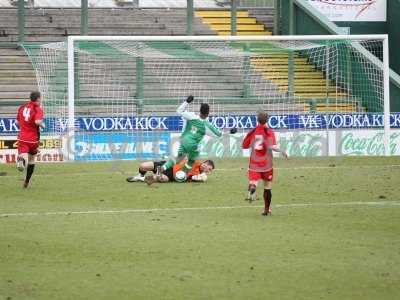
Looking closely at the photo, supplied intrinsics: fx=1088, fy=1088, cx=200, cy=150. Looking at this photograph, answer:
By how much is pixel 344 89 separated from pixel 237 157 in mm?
4770

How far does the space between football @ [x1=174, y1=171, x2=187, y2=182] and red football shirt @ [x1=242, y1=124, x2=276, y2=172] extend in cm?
527

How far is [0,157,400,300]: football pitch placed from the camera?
1112cm

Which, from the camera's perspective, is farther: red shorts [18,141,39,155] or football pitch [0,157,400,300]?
red shorts [18,141,39,155]

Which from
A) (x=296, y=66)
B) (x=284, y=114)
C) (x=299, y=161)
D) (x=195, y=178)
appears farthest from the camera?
(x=296, y=66)

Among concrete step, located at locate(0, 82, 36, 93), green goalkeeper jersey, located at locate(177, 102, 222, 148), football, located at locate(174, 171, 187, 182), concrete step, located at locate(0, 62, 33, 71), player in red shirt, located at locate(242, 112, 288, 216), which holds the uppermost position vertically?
concrete step, located at locate(0, 62, 33, 71)

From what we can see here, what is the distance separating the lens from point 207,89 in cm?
3130

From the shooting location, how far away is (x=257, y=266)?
1224 cm

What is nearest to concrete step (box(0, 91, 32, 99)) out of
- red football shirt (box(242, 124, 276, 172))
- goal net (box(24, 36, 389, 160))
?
goal net (box(24, 36, 389, 160))

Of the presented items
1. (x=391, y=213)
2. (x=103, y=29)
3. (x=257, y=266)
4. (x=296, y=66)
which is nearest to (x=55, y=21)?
(x=103, y=29)

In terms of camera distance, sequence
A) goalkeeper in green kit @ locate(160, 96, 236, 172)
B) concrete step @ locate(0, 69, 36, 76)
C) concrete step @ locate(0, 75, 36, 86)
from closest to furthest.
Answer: goalkeeper in green kit @ locate(160, 96, 236, 172), concrete step @ locate(0, 75, 36, 86), concrete step @ locate(0, 69, 36, 76)

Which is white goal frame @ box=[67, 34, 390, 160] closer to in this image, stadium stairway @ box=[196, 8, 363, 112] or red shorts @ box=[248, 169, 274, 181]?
stadium stairway @ box=[196, 8, 363, 112]

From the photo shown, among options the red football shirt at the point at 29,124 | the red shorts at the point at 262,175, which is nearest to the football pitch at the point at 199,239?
the red shorts at the point at 262,175

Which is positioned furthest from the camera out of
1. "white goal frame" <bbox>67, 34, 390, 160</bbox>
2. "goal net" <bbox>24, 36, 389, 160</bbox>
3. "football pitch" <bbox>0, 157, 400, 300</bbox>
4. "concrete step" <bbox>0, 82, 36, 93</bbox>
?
"concrete step" <bbox>0, 82, 36, 93</bbox>

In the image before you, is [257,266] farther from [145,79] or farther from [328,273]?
[145,79]
